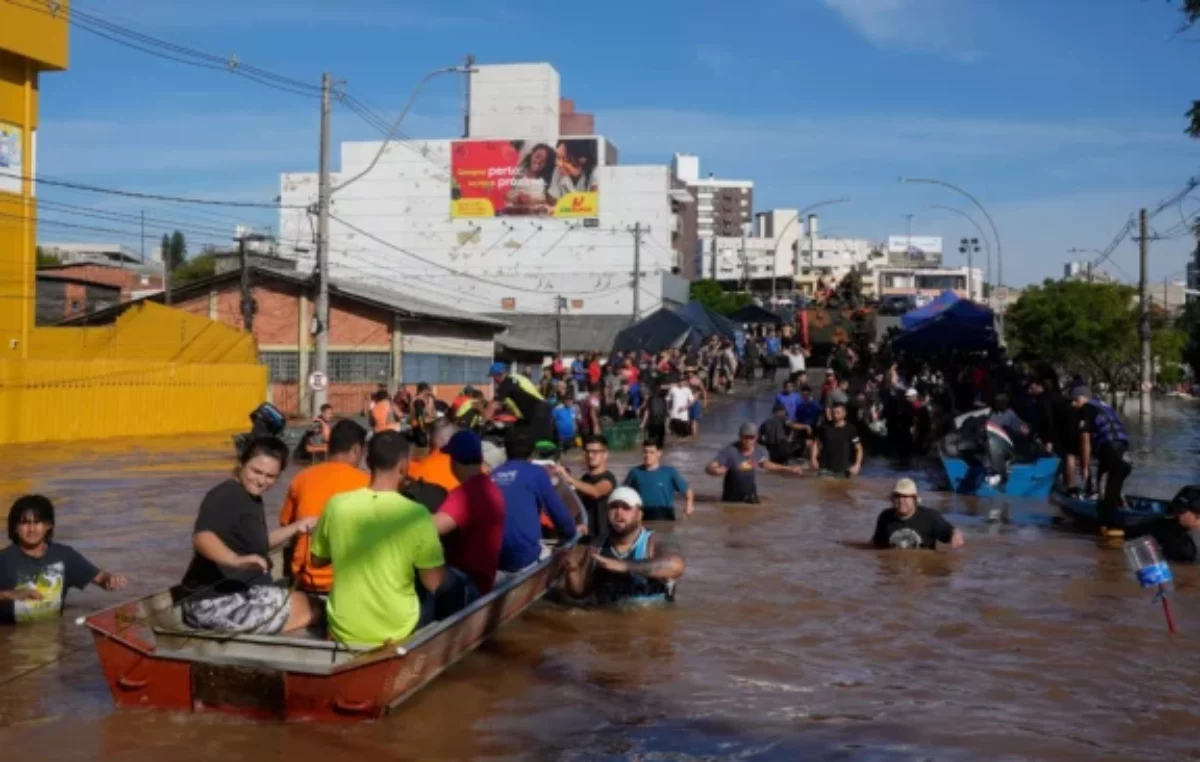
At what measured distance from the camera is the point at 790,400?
26188 millimetres

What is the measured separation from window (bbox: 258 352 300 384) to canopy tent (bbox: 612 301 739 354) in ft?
40.6

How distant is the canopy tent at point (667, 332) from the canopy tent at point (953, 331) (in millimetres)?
10082

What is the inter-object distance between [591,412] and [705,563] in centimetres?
1636

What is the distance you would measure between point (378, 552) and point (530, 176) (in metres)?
74.9

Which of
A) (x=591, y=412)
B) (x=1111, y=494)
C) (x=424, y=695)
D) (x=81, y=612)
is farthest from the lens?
(x=591, y=412)

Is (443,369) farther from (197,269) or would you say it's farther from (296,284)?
(197,269)

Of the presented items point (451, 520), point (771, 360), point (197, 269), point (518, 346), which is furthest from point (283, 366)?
point (197, 269)

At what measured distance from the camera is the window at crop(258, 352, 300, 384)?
48.7 meters

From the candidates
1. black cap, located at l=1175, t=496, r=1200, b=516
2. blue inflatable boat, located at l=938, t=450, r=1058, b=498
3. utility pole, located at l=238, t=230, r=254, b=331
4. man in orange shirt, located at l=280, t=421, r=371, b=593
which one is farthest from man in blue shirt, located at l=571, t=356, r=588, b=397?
man in orange shirt, located at l=280, t=421, r=371, b=593

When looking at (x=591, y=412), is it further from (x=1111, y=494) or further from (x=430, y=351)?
(x=430, y=351)

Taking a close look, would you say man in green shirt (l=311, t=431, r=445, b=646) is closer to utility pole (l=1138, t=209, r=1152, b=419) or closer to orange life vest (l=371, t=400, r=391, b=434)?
orange life vest (l=371, t=400, r=391, b=434)

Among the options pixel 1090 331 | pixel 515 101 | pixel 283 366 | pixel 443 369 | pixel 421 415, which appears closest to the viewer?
pixel 421 415

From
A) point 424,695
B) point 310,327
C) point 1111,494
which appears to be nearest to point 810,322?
point 310,327

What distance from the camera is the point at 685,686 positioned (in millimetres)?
9406
